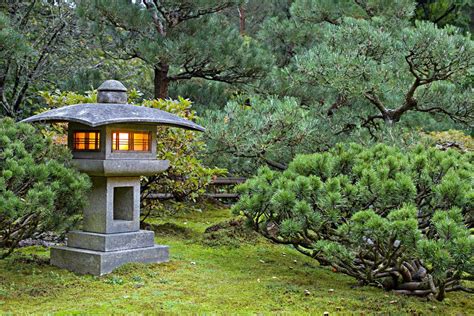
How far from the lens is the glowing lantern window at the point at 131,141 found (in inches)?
206

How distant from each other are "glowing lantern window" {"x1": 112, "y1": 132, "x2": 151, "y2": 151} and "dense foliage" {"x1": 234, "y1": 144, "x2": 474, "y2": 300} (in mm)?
1056

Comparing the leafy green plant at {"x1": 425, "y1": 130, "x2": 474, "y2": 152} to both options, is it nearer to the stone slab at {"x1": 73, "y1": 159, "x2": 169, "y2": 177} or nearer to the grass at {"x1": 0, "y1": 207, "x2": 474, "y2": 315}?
the grass at {"x1": 0, "y1": 207, "x2": 474, "y2": 315}

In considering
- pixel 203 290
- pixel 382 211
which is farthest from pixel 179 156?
pixel 382 211

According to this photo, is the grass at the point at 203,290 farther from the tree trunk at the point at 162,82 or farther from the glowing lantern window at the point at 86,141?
the tree trunk at the point at 162,82

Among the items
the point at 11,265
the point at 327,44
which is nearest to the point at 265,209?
the point at 11,265

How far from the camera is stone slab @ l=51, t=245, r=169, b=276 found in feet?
16.4

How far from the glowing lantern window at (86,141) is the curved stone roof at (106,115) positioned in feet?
0.76

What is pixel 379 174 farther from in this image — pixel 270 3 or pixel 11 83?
pixel 270 3

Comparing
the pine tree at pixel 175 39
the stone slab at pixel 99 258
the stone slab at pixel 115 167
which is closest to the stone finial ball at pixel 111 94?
the stone slab at pixel 115 167

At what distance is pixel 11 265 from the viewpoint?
5.26 m

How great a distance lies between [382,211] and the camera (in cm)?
461

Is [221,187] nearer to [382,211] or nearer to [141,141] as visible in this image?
[141,141]

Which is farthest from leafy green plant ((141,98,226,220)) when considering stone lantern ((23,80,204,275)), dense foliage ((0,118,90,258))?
dense foliage ((0,118,90,258))

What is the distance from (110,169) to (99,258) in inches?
29.7
